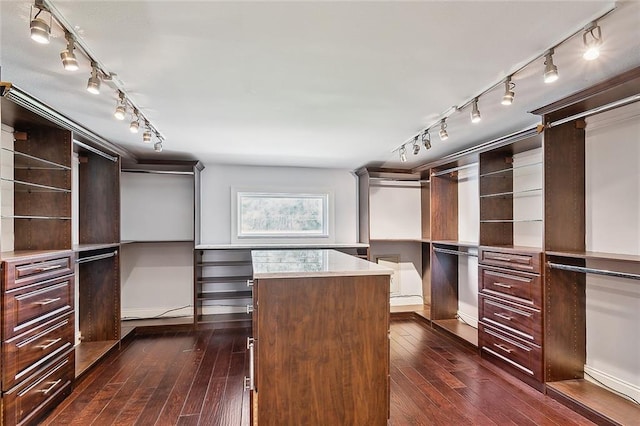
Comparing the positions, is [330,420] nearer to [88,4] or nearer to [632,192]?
[88,4]

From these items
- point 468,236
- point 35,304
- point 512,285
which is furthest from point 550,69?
point 35,304

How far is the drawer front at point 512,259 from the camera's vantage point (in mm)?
2803

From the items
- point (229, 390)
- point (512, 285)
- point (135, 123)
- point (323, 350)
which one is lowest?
point (229, 390)

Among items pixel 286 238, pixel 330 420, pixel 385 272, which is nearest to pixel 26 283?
pixel 330 420

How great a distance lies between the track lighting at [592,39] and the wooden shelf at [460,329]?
9.69 feet

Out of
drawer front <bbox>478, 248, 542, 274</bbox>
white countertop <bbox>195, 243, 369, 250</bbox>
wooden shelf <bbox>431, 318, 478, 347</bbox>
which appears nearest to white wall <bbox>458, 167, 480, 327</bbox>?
wooden shelf <bbox>431, 318, 478, 347</bbox>

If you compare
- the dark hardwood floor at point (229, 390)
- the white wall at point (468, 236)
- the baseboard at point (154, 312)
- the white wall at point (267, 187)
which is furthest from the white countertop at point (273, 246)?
the white wall at point (468, 236)

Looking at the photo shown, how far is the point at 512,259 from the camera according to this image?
3.05 m

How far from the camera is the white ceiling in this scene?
1417 millimetres

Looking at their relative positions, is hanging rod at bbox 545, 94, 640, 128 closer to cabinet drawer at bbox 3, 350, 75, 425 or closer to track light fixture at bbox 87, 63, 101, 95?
track light fixture at bbox 87, 63, 101, 95

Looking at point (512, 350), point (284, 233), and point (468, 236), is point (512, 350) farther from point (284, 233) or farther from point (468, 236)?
point (284, 233)

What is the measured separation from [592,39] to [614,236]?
67.0 inches

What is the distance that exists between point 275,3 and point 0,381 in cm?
255

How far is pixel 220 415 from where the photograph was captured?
8.02 ft
